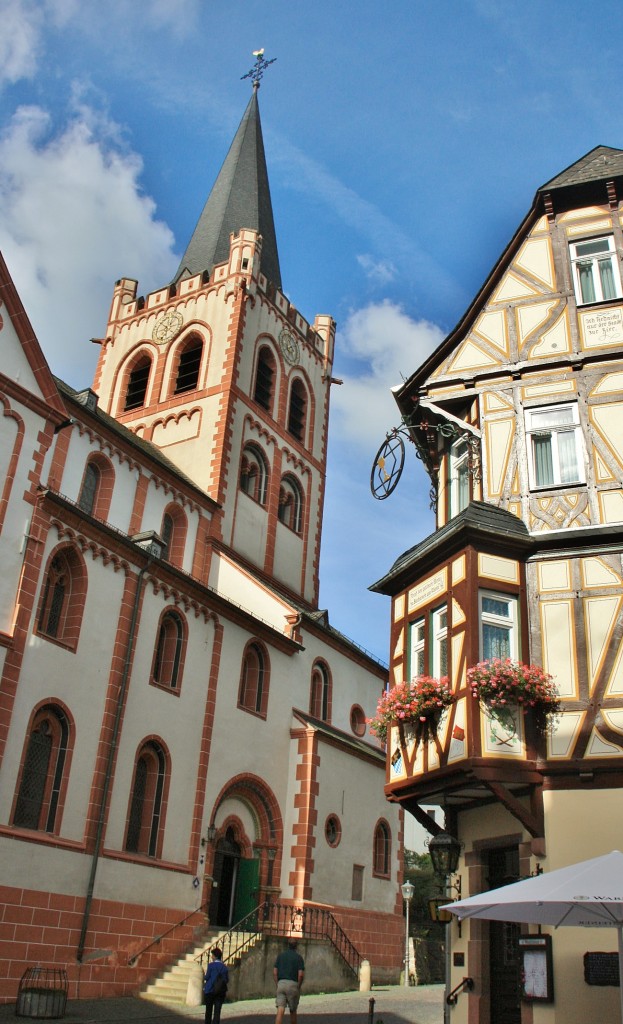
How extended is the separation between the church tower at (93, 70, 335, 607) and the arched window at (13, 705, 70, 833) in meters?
10.9

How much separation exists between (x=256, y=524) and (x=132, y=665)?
11.5 meters

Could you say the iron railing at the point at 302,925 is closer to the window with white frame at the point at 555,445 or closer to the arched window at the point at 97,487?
the arched window at the point at 97,487

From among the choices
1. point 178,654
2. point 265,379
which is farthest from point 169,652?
point 265,379

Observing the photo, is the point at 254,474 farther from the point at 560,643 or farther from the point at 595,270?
the point at 560,643

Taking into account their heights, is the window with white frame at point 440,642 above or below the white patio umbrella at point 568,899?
above

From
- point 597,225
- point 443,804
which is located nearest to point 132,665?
point 443,804

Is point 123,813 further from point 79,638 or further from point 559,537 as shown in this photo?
point 559,537

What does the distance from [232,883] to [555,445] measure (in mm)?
15439

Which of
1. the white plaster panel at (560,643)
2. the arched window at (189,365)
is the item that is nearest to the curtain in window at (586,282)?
the white plaster panel at (560,643)

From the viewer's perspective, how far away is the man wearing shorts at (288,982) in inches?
574

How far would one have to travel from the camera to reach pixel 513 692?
12766 mm

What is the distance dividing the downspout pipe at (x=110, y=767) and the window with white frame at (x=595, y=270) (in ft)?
38.6

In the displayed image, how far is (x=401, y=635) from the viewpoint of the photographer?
52.7 ft

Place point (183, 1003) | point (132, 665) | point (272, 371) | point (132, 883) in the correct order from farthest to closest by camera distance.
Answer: point (272, 371), point (132, 665), point (132, 883), point (183, 1003)
